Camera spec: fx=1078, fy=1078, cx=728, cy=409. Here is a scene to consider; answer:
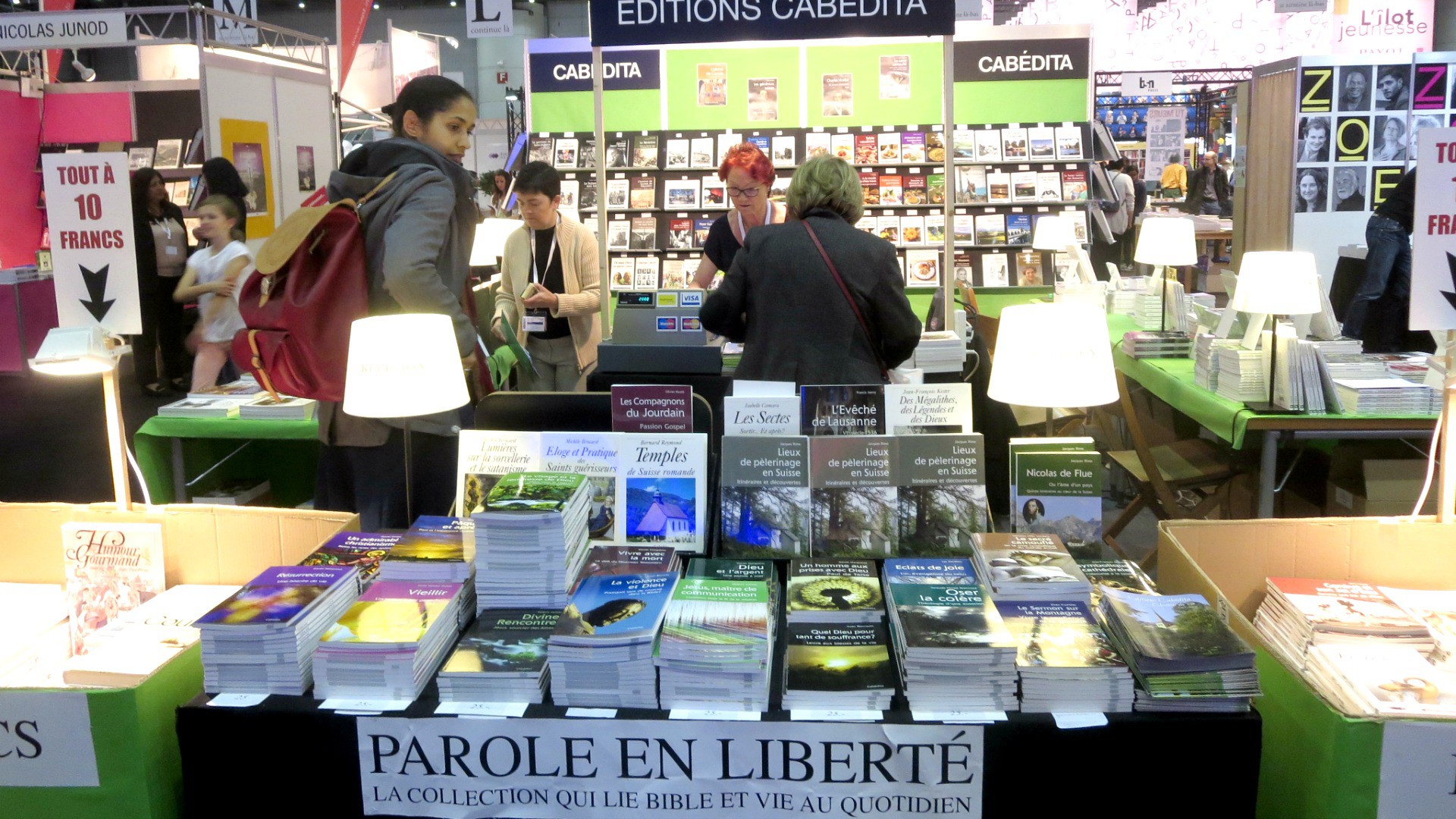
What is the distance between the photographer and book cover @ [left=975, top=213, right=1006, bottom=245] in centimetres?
897

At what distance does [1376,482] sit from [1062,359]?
207 centimetres

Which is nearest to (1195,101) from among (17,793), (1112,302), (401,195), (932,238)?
(932,238)

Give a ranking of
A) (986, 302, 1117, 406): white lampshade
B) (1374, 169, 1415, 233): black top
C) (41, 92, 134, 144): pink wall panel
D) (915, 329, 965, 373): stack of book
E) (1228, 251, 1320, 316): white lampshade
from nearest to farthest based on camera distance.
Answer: (986, 302, 1117, 406): white lampshade < (1228, 251, 1320, 316): white lampshade < (915, 329, 965, 373): stack of book < (1374, 169, 1415, 233): black top < (41, 92, 134, 144): pink wall panel

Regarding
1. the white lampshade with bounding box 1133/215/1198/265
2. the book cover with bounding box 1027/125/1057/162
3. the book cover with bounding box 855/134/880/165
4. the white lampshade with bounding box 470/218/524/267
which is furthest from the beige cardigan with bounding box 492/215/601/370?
the book cover with bounding box 1027/125/1057/162

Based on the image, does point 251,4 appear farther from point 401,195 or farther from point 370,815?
point 370,815

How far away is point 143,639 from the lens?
6.81 ft

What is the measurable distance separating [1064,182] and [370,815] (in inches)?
326

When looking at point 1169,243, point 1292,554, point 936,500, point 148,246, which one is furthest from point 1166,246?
point 148,246

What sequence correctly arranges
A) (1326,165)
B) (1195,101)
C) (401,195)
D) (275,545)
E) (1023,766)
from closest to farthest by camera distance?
(1023,766) → (275,545) → (401,195) → (1326,165) → (1195,101)

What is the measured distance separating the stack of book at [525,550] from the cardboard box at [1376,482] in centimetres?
310

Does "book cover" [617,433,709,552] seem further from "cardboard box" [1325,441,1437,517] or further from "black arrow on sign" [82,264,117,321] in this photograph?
"cardboard box" [1325,441,1437,517]

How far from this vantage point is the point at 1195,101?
1675 centimetres

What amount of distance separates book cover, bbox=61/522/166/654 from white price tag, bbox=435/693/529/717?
1055 mm

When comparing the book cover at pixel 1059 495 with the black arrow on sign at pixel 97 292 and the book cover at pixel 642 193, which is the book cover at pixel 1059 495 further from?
the book cover at pixel 642 193
